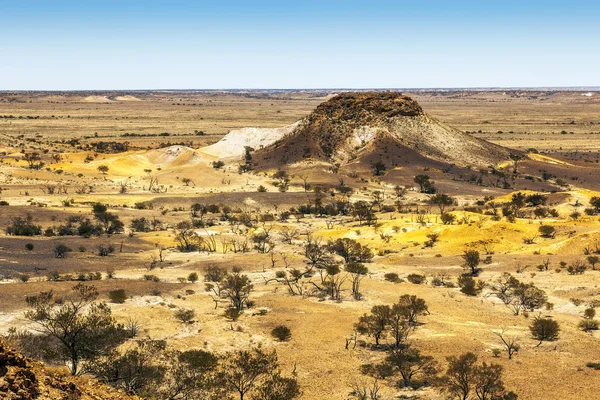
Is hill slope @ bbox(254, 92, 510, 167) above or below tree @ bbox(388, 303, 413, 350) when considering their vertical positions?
above

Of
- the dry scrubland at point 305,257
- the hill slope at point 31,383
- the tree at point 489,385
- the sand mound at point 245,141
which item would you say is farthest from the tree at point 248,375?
the sand mound at point 245,141

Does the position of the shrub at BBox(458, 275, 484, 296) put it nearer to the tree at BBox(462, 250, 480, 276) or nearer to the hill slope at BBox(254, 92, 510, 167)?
the tree at BBox(462, 250, 480, 276)

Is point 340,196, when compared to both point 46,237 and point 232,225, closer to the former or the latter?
point 232,225

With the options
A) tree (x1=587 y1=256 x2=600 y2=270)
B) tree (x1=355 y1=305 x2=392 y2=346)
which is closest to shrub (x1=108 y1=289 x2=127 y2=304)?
tree (x1=355 y1=305 x2=392 y2=346)

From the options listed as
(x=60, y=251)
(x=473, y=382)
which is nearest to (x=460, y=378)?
(x=473, y=382)

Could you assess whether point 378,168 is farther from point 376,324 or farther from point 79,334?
point 79,334

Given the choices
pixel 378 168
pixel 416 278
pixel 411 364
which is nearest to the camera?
pixel 411 364
